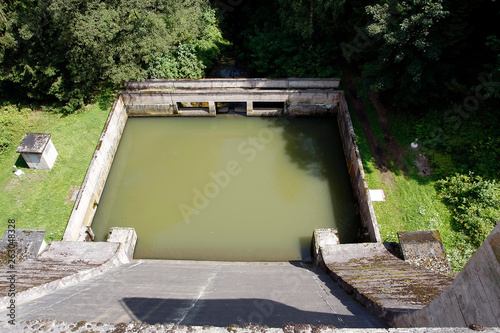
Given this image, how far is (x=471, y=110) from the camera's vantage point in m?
11.0

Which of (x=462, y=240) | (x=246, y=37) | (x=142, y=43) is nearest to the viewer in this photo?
(x=462, y=240)

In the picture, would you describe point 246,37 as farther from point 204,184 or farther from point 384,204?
point 384,204

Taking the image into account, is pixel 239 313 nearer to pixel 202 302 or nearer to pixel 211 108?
pixel 202 302

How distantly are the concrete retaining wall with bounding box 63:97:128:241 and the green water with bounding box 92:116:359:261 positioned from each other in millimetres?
325

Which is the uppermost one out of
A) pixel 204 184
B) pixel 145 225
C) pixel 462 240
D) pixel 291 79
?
pixel 291 79

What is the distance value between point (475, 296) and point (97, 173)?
1086 centimetres

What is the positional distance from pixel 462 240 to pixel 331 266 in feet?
13.8

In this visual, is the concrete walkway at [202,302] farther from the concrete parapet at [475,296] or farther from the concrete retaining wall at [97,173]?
the concrete retaining wall at [97,173]

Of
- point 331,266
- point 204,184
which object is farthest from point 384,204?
point 204,184

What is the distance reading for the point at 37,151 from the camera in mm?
10320

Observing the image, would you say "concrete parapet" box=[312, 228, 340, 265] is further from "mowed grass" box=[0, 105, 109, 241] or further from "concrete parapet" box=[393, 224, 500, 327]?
"mowed grass" box=[0, 105, 109, 241]

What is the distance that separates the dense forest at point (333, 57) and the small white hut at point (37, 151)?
1644mm

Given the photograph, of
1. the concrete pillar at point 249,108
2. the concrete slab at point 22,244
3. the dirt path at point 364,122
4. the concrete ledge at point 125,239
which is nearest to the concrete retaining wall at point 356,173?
the dirt path at point 364,122

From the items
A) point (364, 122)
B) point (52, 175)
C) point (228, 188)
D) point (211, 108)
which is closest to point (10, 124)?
point (52, 175)
